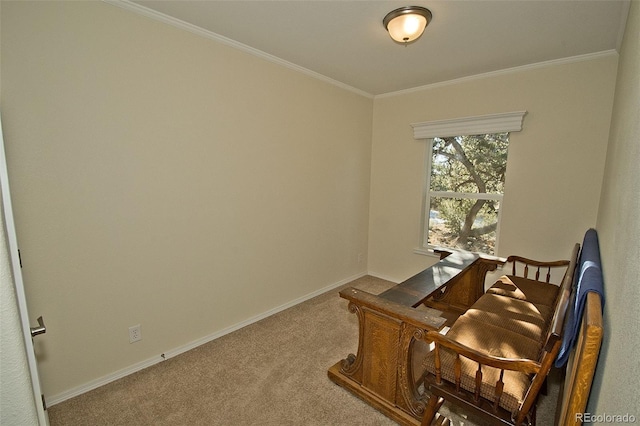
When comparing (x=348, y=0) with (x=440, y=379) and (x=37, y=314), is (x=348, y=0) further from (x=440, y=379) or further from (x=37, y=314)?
(x=37, y=314)

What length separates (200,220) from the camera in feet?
7.31

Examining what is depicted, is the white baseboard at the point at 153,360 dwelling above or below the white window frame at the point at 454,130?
below

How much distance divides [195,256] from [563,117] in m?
3.36

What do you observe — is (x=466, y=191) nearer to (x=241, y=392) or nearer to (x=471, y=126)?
(x=471, y=126)

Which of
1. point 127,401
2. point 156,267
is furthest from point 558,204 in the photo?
point 127,401

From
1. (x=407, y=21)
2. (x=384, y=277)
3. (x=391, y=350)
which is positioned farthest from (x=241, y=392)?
(x=407, y=21)

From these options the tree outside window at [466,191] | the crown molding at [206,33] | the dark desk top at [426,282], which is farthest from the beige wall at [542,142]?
the crown molding at [206,33]

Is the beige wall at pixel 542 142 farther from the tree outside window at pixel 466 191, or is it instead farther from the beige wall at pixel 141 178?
the beige wall at pixel 141 178

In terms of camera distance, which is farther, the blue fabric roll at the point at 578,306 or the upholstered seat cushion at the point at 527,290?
the upholstered seat cushion at the point at 527,290

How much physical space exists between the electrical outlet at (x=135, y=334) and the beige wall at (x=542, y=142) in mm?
2929

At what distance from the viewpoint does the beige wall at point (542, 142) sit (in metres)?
2.35

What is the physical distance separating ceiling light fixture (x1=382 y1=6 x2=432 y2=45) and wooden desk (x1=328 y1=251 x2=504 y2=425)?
1.70m

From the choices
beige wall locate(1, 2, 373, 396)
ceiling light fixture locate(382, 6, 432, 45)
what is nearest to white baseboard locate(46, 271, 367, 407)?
beige wall locate(1, 2, 373, 396)

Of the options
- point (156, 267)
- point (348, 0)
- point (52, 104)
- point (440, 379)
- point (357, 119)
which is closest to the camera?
point (440, 379)
